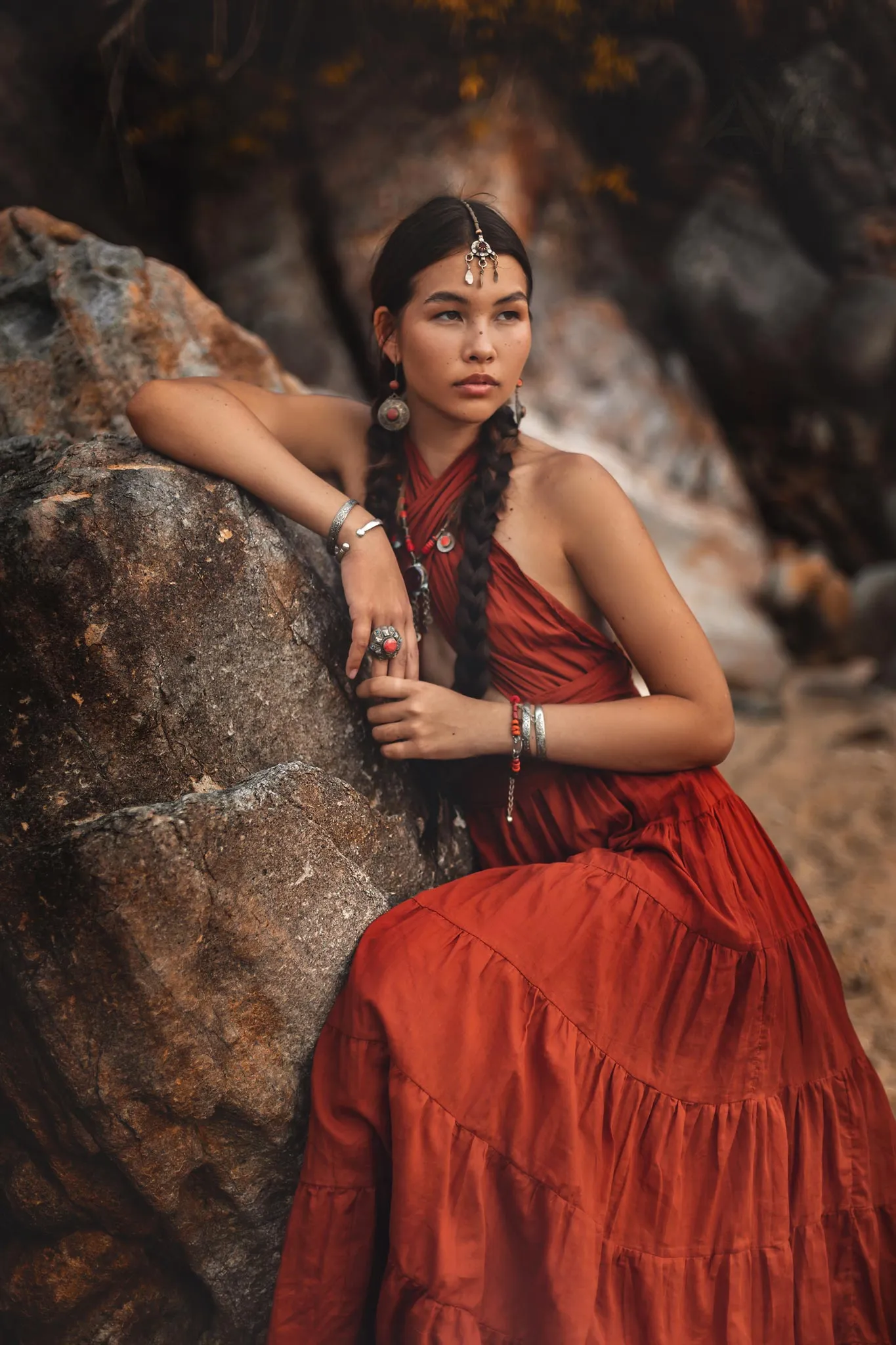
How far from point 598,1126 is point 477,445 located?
111 cm

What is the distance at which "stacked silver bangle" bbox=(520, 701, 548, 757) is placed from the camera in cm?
165

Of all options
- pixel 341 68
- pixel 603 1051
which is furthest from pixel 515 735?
pixel 341 68

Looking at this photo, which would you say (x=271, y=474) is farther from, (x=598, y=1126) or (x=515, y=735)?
(x=598, y=1126)

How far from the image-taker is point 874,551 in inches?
217

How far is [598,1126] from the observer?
137cm

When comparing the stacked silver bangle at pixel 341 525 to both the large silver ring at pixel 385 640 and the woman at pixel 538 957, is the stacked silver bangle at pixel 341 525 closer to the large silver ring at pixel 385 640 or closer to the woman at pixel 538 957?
the woman at pixel 538 957

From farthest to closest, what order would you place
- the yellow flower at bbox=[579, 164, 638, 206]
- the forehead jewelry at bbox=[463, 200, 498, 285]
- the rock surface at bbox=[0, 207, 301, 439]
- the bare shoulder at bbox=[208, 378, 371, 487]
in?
the yellow flower at bbox=[579, 164, 638, 206] < the rock surface at bbox=[0, 207, 301, 439] < the bare shoulder at bbox=[208, 378, 371, 487] < the forehead jewelry at bbox=[463, 200, 498, 285]

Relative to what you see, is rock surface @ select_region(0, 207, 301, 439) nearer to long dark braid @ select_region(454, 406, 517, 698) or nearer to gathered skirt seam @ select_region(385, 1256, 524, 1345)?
long dark braid @ select_region(454, 406, 517, 698)

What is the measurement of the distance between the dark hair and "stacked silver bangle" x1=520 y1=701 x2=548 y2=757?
11 cm

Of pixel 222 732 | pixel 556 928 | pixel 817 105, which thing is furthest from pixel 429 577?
pixel 817 105

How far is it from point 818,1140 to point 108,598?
1300mm

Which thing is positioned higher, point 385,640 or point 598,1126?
point 385,640

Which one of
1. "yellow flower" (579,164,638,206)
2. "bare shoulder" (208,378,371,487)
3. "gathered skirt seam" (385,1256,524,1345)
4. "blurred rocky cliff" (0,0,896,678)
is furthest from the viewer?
"yellow flower" (579,164,638,206)

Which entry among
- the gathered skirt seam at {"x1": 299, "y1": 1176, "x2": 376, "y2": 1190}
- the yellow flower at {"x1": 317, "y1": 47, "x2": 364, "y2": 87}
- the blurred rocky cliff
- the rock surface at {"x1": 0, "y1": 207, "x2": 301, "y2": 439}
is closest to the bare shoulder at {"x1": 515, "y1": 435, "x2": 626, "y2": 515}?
the rock surface at {"x1": 0, "y1": 207, "x2": 301, "y2": 439}
